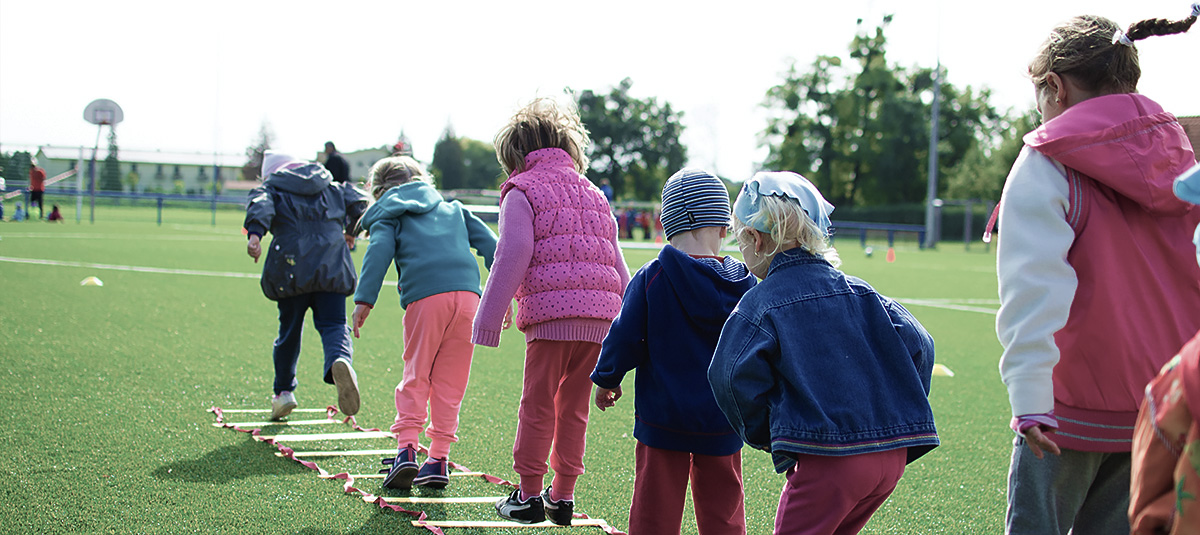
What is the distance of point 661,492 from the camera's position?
293cm

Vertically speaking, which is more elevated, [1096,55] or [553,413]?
[1096,55]

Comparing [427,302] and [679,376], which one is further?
[427,302]

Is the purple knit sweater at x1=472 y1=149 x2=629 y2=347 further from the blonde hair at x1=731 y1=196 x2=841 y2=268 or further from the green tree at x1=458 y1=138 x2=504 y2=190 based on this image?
the green tree at x1=458 y1=138 x2=504 y2=190

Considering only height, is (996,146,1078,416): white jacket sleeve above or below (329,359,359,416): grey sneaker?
above

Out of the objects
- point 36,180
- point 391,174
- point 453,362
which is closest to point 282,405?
point 453,362

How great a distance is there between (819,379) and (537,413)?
1.63 m

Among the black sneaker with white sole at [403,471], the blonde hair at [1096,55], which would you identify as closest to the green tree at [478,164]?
the black sneaker with white sole at [403,471]

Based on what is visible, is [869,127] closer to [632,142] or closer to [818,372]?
[632,142]

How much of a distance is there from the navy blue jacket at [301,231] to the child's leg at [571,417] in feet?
6.60

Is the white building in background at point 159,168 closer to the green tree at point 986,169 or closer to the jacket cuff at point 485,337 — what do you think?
the jacket cuff at point 485,337

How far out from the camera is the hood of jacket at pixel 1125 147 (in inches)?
79.3

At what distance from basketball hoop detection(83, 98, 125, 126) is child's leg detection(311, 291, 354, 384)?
3165 cm

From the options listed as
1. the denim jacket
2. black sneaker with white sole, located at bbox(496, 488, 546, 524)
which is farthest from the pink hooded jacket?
black sneaker with white sole, located at bbox(496, 488, 546, 524)

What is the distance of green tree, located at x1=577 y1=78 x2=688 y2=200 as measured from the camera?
8312 cm
